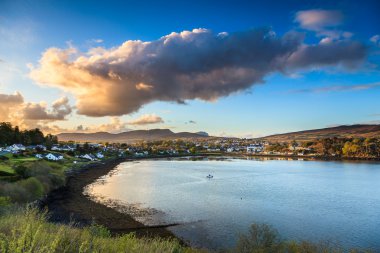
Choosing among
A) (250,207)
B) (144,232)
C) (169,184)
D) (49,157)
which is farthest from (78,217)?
(49,157)

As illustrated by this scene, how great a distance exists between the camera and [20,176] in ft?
184

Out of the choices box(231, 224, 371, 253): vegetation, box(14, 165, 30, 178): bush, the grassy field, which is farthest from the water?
box(14, 165, 30, 178): bush

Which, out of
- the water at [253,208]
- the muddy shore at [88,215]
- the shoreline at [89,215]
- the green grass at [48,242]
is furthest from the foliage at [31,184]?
the green grass at [48,242]

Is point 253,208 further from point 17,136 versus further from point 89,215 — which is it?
point 17,136

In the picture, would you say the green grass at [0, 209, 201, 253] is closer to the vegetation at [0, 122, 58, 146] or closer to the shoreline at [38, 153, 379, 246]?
the shoreline at [38, 153, 379, 246]

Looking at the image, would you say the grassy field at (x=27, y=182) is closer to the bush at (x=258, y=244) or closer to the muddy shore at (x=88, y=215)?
the muddy shore at (x=88, y=215)

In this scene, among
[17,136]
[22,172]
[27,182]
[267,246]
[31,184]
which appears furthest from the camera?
[17,136]

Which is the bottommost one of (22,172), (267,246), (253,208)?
(253,208)

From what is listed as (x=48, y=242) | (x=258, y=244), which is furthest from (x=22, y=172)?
(x=48, y=242)

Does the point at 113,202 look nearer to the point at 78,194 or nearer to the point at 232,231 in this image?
the point at 78,194

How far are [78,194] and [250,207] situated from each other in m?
33.1

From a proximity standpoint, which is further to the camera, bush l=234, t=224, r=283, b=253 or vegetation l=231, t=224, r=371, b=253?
bush l=234, t=224, r=283, b=253

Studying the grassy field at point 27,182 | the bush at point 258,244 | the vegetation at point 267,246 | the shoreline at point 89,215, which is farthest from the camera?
the grassy field at point 27,182

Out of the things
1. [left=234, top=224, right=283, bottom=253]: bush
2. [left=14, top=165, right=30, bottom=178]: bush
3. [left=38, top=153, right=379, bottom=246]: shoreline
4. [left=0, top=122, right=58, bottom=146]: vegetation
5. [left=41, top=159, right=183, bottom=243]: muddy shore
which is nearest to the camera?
[left=234, top=224, right=283, bottom=253]: bush
